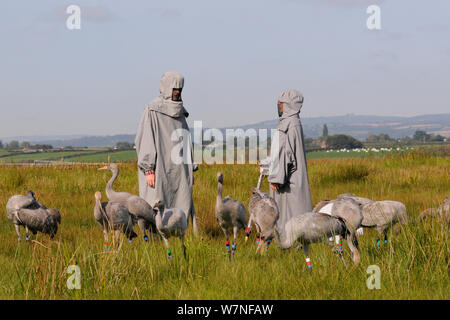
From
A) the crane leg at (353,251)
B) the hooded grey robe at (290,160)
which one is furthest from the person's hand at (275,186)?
the crane leg at (353,251)

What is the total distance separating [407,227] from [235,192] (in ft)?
25.8

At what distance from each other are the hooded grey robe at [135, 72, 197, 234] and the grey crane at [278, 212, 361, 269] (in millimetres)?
2845

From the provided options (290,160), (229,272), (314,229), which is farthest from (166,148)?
(314,229)

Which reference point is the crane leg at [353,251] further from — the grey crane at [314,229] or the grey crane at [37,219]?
the grey crane at [37,219]

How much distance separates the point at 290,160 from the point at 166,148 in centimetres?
207

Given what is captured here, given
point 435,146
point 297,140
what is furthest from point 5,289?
point 435,146

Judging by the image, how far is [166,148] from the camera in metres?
8.73

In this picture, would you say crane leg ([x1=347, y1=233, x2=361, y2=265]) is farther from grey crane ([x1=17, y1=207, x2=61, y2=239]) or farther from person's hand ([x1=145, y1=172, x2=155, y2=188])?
grey crane ([x1=17, y1=207, x2=61, y2=239])

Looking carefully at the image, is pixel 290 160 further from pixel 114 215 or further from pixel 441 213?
pixel 114 215

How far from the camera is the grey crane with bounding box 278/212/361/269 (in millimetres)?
6207

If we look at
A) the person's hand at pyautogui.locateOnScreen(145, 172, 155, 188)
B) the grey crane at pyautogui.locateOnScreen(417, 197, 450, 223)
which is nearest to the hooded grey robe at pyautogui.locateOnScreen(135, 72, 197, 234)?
the person's hand at pyautogui.locateOnScreen(145, 172, 155, 188)

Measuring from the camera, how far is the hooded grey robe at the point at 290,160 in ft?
28.0

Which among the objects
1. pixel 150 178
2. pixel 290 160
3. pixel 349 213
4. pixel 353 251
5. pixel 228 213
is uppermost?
pixel 290 160
